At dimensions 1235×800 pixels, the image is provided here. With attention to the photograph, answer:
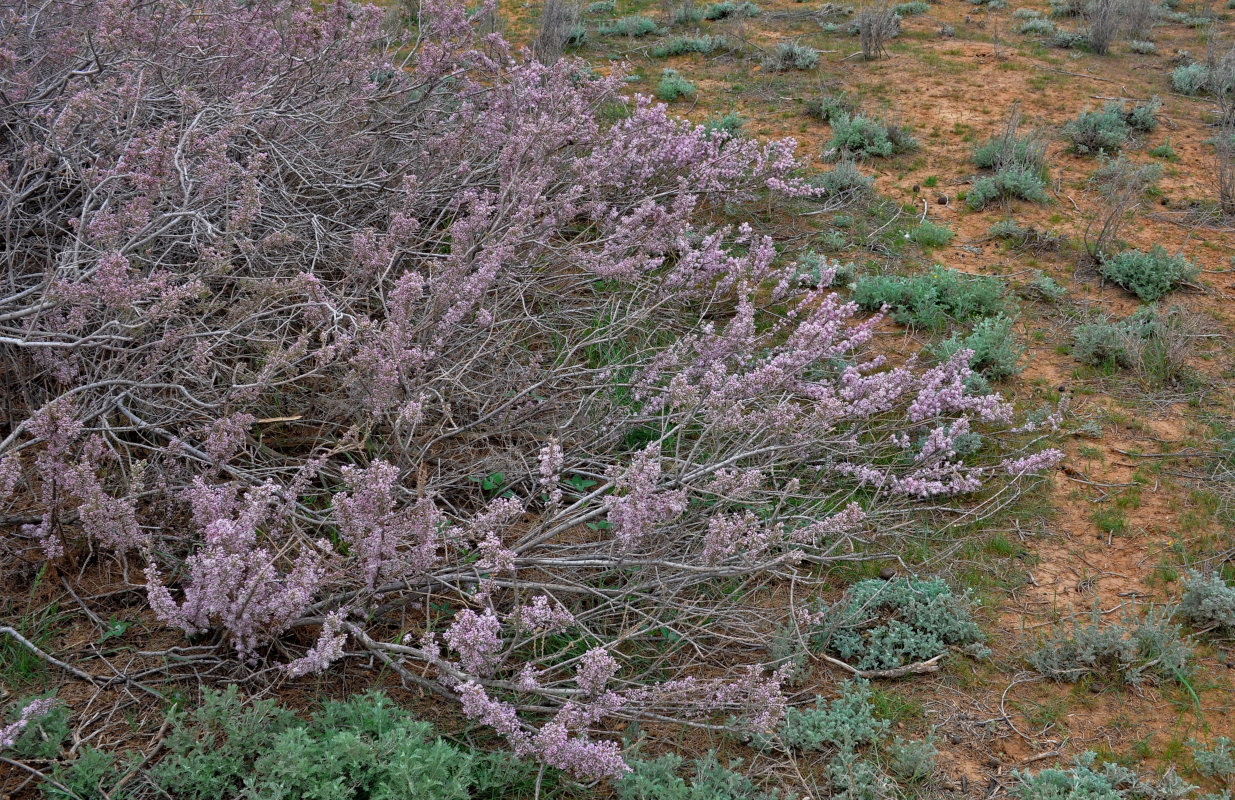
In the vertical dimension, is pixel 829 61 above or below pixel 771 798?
above

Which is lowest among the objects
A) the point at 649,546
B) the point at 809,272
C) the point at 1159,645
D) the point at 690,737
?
the point at 690,737

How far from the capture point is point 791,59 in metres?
8.91

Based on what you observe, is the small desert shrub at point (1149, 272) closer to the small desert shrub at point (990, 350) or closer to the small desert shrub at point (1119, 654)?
the small desert shrub at point (990, 350)

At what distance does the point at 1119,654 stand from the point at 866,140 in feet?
16.2

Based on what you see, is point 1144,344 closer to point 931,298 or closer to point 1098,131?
point 931,298

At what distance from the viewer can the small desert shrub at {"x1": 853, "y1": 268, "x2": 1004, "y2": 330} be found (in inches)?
203

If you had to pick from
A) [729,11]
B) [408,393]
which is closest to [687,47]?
[729,11]

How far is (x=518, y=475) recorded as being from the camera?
360 centimetres

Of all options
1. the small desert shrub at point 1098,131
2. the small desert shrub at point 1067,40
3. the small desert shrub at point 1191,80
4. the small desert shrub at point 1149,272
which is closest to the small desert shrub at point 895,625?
the small desert shrub at point 1149,272

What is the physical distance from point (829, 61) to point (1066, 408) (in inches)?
231

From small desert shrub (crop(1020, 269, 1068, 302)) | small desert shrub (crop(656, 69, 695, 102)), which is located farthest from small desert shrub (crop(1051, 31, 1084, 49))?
small desert shrub (crop(1020, 269, 1068, 302))

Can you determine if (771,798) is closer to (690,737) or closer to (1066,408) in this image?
(690,737)

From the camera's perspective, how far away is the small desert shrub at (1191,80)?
779 cm

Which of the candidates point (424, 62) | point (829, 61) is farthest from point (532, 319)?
point (829, 61)
